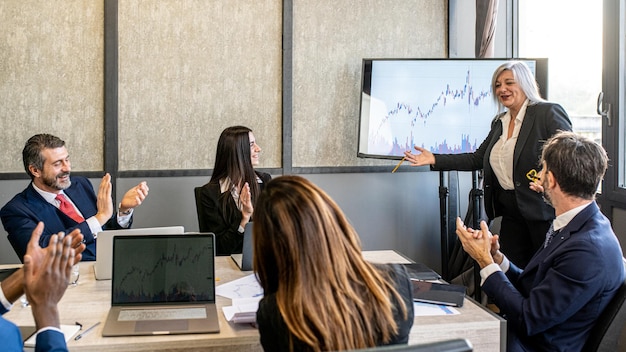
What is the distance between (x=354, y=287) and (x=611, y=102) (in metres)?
2.59

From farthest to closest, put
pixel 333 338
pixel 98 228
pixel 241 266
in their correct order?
pixel 98 228, pixel 241 266, pixel 333 338

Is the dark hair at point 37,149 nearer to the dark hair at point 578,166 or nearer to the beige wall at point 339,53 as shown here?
the beige wall at point 339,53

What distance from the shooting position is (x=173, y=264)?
2127mm

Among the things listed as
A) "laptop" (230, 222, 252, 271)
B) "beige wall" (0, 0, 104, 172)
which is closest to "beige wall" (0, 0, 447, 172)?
"beige wall" (0, 0, 104, 172)

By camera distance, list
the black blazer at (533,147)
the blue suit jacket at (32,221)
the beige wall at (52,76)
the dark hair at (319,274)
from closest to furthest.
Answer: the dark hair at (319,274), the blue suit jacket at (32,221), the black blazer at (533,147), the beige wall at (52,76)

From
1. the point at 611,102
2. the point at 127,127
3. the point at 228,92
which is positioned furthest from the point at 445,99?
the point at 127,127

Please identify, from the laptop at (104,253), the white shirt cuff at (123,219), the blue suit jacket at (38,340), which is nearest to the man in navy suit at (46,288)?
the blue suit jacket at (38,340)

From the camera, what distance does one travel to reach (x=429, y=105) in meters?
4.25

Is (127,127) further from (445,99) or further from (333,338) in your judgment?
(333,338)

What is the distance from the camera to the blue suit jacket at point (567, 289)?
199 centimetres

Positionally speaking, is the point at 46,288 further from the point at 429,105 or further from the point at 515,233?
the point at 429,105

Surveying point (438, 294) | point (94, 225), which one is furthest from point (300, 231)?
point (94, 225)

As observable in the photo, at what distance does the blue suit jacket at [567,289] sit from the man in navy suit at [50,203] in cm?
177

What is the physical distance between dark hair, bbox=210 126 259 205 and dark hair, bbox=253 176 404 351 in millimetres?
1993
